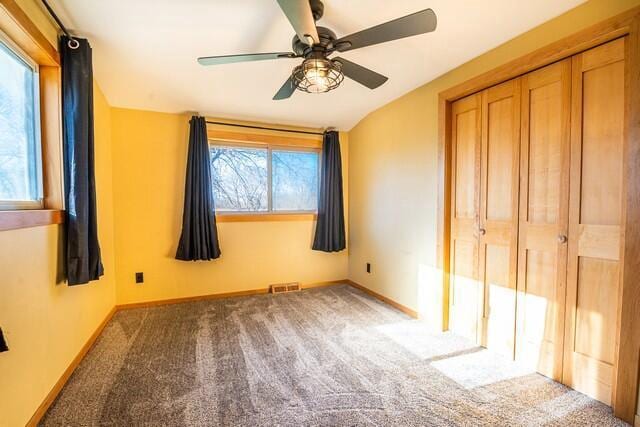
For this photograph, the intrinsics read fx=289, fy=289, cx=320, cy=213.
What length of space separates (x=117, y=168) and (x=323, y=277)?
2.80 meters

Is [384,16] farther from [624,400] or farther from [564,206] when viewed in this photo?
[624,400]

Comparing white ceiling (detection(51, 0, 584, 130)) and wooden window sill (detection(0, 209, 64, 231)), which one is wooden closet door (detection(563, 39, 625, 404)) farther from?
wooden window sill (detection(0, 209, 64, 231))

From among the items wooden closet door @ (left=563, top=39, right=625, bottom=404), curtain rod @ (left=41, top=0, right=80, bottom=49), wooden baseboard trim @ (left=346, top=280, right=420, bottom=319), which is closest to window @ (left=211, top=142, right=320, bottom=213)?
wooden baseboard trim @ (left=346, top=280, right=420, bottom=319)

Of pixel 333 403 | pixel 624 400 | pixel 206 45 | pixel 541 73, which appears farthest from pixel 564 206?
pixel 206 45

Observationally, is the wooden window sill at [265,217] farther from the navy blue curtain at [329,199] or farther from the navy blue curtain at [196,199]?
the navy blue curtain at [196,199]

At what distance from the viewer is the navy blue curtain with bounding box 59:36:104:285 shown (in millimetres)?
1933

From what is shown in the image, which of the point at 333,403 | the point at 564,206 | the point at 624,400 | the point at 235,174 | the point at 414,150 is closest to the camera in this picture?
the point at 624,400

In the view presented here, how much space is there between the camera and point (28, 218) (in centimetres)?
152

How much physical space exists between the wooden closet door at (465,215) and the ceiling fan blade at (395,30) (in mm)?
1196

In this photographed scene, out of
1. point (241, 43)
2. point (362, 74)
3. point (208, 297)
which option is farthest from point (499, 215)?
point (208, 297)

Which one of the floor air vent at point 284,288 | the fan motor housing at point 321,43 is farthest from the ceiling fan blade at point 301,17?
the floor air vent at point 284,288

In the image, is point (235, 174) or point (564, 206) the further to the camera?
point (235, 174)

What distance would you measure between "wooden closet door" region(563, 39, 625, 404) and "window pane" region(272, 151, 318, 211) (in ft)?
9.21

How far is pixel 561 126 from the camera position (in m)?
1.83
